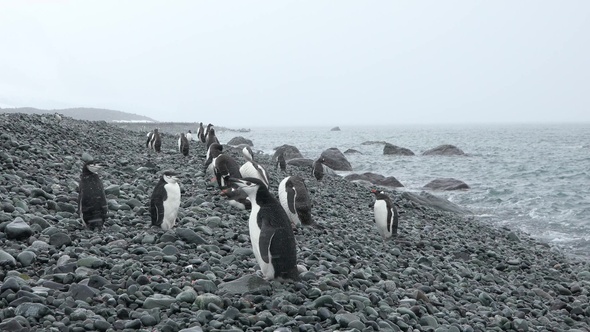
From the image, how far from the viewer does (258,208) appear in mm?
5816

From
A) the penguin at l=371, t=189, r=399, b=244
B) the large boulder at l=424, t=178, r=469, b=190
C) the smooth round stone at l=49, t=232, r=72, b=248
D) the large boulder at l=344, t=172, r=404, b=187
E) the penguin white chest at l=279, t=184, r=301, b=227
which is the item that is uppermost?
the smooth round stone at l=49, t=232, r=72, b=248

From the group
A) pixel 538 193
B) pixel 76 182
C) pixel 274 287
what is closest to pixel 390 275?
pixel 274 287

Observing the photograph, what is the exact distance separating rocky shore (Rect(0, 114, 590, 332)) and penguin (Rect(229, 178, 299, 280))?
20 cm

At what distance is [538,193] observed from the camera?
76.1 feet

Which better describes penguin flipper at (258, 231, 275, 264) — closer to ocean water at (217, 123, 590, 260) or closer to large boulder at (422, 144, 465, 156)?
ocean water at (217, 123, 590, 260)

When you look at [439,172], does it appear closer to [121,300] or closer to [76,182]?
[76,182]

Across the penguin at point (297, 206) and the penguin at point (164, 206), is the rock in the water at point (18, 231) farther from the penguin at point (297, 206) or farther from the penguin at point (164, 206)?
the penguin at point (297, 206)

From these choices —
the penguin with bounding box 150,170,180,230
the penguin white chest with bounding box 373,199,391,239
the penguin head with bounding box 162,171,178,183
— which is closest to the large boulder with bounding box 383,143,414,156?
the penguin white chest with bounding box 373,199,391,239

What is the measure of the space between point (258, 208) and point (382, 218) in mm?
5293

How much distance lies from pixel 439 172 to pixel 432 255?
2281 cm

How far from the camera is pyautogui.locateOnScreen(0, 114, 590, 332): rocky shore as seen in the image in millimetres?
4445

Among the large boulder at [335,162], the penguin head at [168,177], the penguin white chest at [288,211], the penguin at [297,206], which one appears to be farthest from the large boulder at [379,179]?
the penguin head at [168,177]

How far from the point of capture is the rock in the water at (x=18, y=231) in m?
6.08

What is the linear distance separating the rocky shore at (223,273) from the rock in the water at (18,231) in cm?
1
